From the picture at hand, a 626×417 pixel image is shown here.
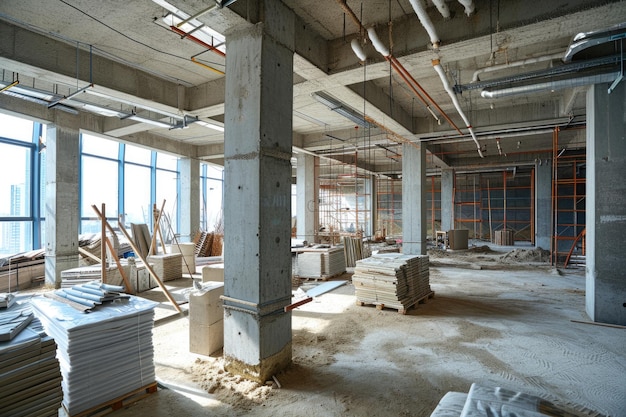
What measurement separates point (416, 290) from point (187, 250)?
8.58 meters

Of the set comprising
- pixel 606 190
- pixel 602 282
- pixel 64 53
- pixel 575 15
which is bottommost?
pixel 602 282

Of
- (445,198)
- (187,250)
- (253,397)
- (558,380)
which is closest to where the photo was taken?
(253,397)

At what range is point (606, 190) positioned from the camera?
271 inches

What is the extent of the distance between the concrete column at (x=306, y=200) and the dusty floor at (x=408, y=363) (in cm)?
918

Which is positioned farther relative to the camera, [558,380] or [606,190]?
[606,190]

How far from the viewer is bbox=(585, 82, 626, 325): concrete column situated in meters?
6.77

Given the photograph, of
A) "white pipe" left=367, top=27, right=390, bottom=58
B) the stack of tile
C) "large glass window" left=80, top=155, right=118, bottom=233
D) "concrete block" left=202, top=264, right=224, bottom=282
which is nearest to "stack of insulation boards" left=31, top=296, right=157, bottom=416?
"concrete block" left=202, top=264, right=224, bottom=282

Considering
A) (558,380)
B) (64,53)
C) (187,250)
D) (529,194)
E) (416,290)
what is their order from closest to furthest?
(558,380) < (64,53) < (416,290) < (187,250) < (529,194)

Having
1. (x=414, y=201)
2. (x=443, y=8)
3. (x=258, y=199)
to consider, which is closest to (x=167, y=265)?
(x=258, y=199)

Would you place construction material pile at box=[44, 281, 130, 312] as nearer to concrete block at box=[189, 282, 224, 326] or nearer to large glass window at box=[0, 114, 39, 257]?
concrete block at box=[189, 282, 224, 326]

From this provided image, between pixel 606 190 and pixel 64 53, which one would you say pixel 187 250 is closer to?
pixel 64 53

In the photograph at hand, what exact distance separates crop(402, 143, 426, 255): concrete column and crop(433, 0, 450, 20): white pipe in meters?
8.73

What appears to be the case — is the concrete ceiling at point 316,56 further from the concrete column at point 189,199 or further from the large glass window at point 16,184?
the concrete column at point 189,199

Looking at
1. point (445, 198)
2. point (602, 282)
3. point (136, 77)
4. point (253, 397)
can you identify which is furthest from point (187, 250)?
point (445, 198)
